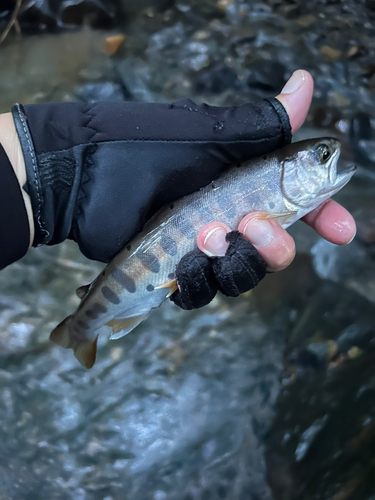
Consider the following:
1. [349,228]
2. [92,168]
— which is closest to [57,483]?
[92,168]

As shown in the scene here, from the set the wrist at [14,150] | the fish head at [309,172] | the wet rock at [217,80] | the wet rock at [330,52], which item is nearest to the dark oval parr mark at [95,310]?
the wrist at [14,150]

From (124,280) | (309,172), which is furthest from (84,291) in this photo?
(309,172)

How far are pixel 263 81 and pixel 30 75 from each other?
62.2 inches

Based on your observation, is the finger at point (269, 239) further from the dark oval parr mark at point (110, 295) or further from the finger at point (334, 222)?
the dark oval parr mark at point (110, 295)

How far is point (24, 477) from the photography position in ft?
7.72

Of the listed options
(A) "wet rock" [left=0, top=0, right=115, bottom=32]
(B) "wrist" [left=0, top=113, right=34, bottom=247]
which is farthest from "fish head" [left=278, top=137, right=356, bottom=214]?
(A) "wet rock" [left=0, top=0, right=115, bottom=32]

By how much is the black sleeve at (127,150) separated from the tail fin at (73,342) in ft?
1.33

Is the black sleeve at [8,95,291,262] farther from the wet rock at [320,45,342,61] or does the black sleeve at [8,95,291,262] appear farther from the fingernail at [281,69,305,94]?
the wet rock at [320,45,342,61]

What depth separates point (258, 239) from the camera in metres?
1.40

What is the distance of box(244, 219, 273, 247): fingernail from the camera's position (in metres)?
1.39

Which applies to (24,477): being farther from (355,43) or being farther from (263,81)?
(355,43)

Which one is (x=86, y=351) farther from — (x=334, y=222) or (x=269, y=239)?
(x=334, y=222)

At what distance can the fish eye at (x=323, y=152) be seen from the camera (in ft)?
4.97

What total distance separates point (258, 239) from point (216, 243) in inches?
5.4
